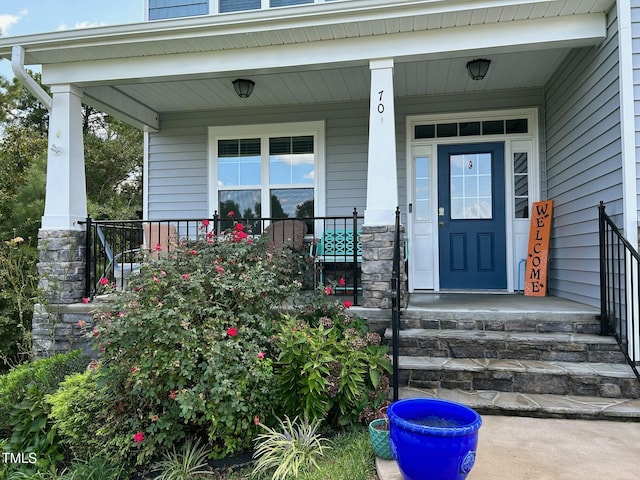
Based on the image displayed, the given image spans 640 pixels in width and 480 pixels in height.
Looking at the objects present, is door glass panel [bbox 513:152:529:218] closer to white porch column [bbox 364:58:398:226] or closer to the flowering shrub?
white porch column [bbox 364:58:398:226]

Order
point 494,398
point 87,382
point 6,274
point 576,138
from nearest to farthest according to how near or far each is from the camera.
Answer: point 494,398 < point 87,382 < point 576,138 < point 6,274

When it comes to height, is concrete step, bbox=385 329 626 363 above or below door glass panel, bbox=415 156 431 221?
below

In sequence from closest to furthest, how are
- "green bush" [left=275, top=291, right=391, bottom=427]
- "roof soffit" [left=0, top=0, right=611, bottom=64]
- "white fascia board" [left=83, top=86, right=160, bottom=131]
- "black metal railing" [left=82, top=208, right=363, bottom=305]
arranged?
"green bush" [left=275, top=291, right=391, bottom=427] < "roof soffit" [left=0, top=0, right=611, bottom=64] < "black metal railing" [left=82, top=208, right=363, bottom=305] < "white fascia board" [left=83, top=86, right=160, bottom=131]

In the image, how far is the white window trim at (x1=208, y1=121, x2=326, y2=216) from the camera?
555 cm

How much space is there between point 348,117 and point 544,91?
2379 mm

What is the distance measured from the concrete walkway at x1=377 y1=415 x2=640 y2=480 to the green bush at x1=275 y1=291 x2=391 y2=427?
450 millimetres

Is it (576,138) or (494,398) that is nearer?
(494,398)

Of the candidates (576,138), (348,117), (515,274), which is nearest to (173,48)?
(348,117)

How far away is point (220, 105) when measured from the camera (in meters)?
5.71

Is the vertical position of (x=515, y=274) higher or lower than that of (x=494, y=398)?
higher

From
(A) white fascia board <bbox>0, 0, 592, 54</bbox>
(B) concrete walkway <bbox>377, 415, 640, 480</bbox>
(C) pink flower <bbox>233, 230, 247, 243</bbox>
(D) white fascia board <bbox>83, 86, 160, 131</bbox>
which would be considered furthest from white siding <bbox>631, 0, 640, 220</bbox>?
(D) white fascia board <bbox>83, 86, 160, 131</bbox>

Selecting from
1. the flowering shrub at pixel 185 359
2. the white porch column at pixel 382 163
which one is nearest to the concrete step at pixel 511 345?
the white porch column at pixel 382 163

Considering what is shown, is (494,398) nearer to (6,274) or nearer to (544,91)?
(544,91)

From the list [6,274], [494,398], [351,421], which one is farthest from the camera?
[6,274]
